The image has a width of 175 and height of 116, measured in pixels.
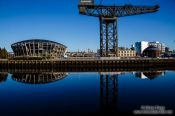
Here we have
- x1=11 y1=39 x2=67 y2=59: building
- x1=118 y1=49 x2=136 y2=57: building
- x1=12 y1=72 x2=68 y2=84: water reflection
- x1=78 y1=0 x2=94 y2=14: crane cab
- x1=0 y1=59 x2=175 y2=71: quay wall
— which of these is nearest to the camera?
x1=12 y1=72 x2=68 y2=84: water reflection

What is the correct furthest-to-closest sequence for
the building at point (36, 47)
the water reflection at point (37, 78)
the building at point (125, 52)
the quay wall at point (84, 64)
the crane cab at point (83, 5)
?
the building at point (125, 52) → the building at point (36, 47) → the quay wall at point (84, 64) → the crane cab at point (83, 5) → the water reflection at point (37, 78)

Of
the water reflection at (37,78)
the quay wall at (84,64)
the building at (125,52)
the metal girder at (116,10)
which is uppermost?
the metal girder at (116,10)

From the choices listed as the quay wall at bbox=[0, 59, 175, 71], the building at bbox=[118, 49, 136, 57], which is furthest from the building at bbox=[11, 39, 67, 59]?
the building at bbox=[118, 49, 136, 57]

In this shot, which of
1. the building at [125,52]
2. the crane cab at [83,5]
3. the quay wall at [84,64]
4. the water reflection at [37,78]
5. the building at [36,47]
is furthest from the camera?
the building at [125,52]

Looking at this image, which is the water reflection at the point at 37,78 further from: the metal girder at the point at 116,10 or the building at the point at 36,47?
the building at the point at 36,47

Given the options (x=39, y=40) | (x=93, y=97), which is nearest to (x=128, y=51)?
(x=39, y=40)

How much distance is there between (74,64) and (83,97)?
141 ft

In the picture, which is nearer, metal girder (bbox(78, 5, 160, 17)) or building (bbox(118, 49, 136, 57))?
metal girder (bbox(78, 5, 160, 17))

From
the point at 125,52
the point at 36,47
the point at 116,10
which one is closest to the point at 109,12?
the point at 116,10

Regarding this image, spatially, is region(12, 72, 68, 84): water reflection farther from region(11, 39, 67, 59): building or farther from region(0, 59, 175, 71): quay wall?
region(11, 39, 67, 59): building

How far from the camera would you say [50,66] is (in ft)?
220

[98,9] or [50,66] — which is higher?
[98,9]

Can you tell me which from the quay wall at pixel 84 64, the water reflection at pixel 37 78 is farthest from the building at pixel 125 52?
the water reflection at pixel 37 78

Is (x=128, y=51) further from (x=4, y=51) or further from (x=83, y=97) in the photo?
(x=83, y=97)
